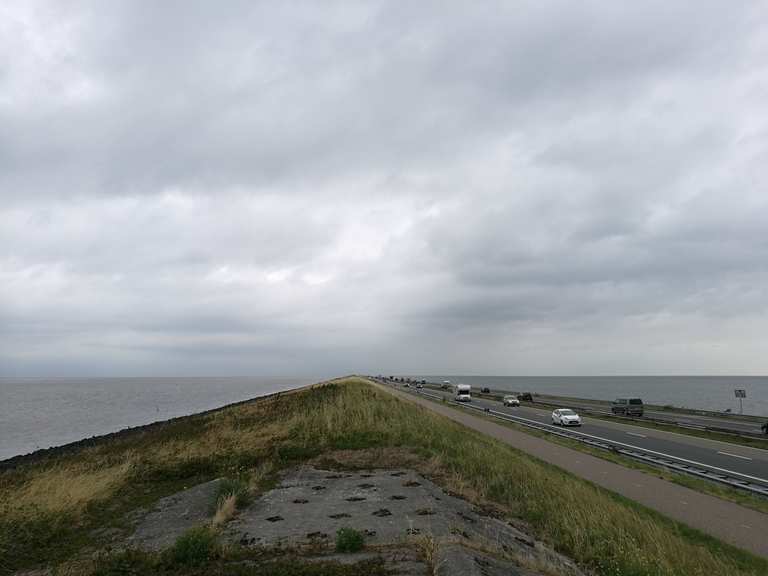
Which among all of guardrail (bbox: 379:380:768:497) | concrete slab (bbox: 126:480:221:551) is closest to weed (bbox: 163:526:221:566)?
concrete slab (bbox: 126:480:221:551)

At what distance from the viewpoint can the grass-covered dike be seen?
426 inches

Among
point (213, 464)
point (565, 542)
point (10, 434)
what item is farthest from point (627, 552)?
point (10, 434)

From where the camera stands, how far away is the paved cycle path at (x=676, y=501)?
13289 mm

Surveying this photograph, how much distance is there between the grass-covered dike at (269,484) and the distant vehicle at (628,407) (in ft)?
105

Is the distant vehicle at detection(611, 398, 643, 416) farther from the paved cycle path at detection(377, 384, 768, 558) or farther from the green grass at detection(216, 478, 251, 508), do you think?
the green grass at detection(216, 478, 251, 508)

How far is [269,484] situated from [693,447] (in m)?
25.7

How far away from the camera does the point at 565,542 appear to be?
12383mm

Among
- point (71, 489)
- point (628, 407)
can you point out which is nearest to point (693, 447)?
point (628, 407)

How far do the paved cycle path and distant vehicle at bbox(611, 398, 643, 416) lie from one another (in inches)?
1154

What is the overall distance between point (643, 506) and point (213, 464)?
1594 centimetres

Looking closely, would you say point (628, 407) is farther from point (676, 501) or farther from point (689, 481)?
point (676, 501)

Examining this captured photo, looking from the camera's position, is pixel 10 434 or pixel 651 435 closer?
pixel 651 435

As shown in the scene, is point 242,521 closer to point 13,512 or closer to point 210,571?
point 210,571

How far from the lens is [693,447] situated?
29.7 meters
